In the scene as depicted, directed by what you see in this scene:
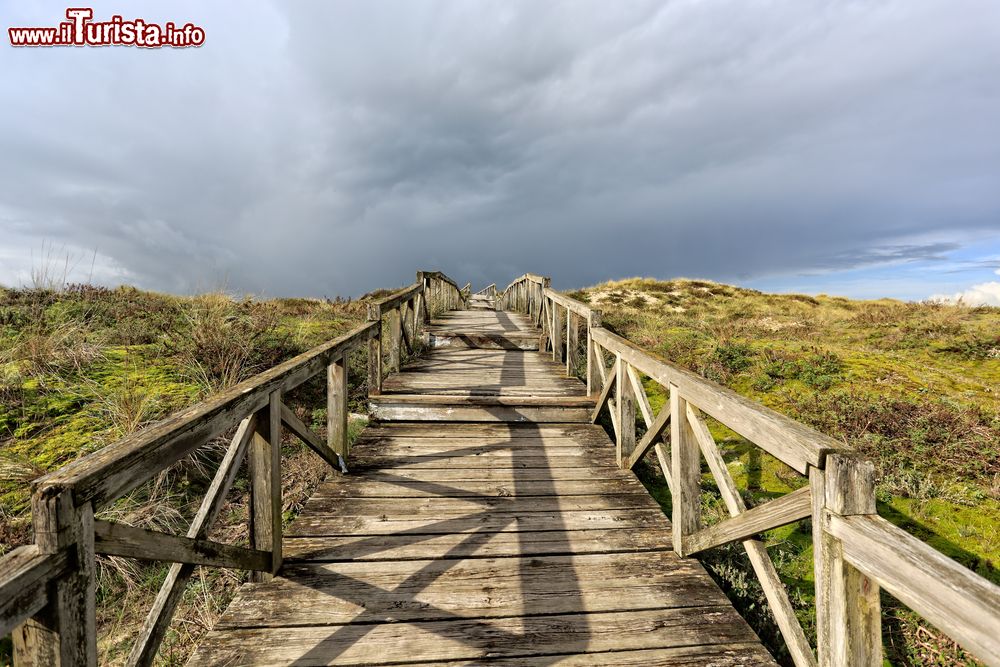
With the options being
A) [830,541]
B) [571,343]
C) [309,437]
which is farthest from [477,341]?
[830,541]

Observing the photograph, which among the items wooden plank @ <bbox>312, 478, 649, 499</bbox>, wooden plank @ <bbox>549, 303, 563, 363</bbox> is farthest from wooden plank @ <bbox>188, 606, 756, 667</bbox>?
wooden plank @ <bbox>549, 303, 563, 363</bbox>

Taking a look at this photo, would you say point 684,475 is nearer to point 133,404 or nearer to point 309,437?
point 309,437

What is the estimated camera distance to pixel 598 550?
112 inches

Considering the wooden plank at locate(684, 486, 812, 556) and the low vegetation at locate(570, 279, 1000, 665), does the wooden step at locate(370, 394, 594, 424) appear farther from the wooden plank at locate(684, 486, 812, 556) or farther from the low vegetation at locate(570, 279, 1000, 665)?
the wooden plank at locate(684, 486, 812, 556)

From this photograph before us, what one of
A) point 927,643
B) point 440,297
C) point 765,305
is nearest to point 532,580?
Answer: point 927,643

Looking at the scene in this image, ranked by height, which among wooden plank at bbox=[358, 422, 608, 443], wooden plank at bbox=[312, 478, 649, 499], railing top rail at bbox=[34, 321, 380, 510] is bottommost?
wooden plank at bbox=[312, 478, 649, 499]

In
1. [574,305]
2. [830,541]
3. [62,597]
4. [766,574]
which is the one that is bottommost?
[766,574]

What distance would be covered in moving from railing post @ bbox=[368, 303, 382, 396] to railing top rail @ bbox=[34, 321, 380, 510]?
7.18ft

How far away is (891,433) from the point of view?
4879 mm

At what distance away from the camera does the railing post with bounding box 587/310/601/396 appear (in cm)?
514

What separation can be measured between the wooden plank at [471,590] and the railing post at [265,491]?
201mm

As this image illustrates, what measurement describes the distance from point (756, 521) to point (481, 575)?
1.56 m

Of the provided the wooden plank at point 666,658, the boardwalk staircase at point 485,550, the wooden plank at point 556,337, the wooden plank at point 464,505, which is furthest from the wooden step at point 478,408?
the wooden plank at point 666,658

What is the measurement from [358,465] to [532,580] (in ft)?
6.77
